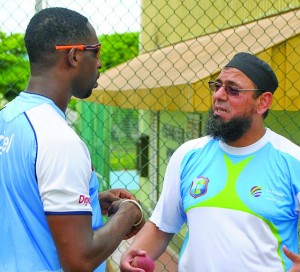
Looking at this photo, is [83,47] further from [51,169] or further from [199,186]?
[199,186]

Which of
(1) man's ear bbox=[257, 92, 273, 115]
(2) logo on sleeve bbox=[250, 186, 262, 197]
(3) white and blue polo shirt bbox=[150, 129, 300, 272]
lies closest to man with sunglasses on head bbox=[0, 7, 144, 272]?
(3) white and blue polo shirt bbox=[150, 129, 300, 272]

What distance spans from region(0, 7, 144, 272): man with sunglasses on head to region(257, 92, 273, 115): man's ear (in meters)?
0.89

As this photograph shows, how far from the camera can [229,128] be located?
9.29 ft

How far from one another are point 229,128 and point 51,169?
99 centimetres

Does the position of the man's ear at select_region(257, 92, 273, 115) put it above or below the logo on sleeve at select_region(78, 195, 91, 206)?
above

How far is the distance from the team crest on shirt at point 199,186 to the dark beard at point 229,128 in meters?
0.21

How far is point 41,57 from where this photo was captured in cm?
235

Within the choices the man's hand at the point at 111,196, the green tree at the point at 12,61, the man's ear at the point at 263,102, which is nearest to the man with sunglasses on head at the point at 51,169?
the man's hand at the point at 111,196

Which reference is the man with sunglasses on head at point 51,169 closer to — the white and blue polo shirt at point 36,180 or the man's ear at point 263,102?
the white and blue polo shirt at point 36,180

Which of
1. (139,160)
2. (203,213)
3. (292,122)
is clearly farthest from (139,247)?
(139,160)

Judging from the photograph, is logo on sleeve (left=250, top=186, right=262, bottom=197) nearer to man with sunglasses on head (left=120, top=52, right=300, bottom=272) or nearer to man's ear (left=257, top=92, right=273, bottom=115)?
man with sunglasses on head (left=120, top=52, right=300, bottom=272)

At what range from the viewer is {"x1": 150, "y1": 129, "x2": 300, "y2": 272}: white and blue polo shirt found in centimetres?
267

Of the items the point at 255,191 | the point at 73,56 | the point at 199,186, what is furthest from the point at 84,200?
the point at 255,191

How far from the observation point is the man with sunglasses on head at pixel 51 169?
7.04 ft
